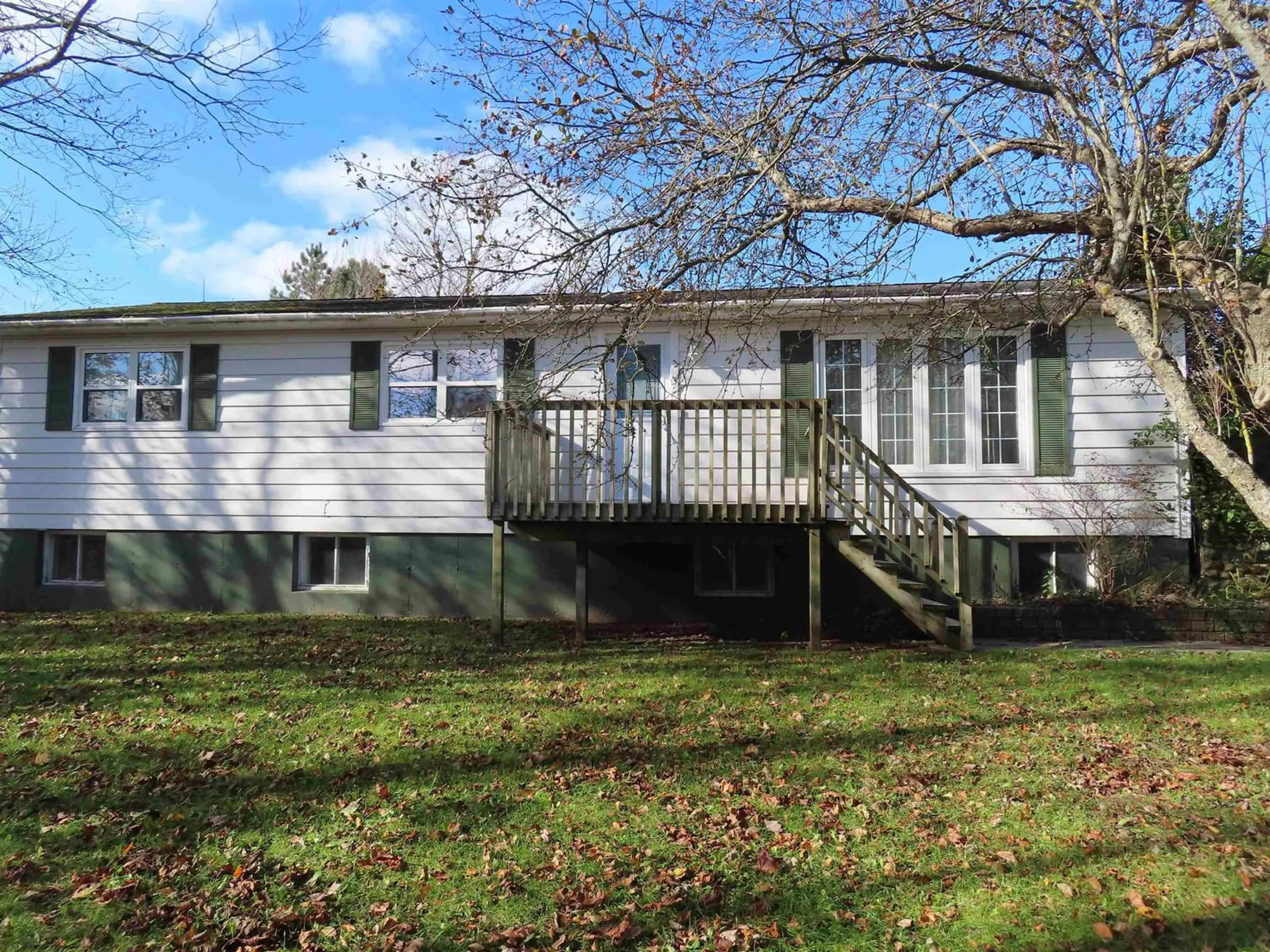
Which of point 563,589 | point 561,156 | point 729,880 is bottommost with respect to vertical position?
point 729,880

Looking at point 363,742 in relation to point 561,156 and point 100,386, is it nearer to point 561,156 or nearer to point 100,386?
point 561,156

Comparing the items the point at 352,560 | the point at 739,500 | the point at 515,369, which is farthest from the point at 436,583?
the point at 739,500

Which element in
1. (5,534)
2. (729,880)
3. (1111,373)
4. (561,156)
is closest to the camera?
(729,880)

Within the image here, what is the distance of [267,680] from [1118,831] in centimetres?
624

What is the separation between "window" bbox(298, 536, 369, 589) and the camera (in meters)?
11.6

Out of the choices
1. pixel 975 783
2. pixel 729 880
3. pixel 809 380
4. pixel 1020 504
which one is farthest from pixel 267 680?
pixel 1020 504

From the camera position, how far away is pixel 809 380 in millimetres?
10625

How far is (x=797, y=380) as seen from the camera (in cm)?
1065

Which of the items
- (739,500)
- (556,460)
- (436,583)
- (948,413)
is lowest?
(436,583)

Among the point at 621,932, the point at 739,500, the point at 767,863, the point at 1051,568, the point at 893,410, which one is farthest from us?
the point at 893,410

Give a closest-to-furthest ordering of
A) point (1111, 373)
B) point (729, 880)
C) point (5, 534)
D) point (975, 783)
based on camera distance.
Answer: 1. point (729, 880)
2. point (975, 783)
3. point (1111, 373)
4. point (5, 534)

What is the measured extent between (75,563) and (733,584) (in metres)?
9.34

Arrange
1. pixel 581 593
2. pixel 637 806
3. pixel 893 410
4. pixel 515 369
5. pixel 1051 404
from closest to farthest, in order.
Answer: pixel 637 806 < pixel 581 593 < pixel 515 369 < pixel 1051 404 < pixel 893 410

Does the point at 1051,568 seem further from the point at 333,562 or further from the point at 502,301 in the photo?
the point at 333,562
